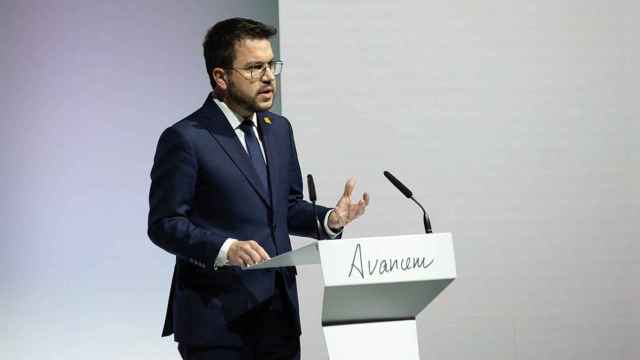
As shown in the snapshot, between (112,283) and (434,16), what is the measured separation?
6.14 ft

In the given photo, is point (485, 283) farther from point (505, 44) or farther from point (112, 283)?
point (112, 283)

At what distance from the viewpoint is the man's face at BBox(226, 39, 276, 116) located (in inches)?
83.7

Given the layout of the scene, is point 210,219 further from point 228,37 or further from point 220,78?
point 228,37

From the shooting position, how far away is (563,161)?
144 inches

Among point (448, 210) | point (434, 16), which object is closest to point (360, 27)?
point (434, 16)

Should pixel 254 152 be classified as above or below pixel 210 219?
above

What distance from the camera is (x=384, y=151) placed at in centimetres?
355

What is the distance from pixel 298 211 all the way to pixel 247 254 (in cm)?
46

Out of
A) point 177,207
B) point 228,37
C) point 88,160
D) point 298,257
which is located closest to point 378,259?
point 298,257

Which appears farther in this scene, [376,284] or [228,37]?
[228,37]

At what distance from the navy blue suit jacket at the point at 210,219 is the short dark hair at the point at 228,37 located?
14 centimetres

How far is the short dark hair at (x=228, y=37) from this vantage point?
2.16m

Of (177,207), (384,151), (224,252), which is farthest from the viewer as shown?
(384,151)

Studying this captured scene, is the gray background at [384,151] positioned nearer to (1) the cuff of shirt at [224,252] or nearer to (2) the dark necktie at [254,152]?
(2) the dark necktie at [254,152]
